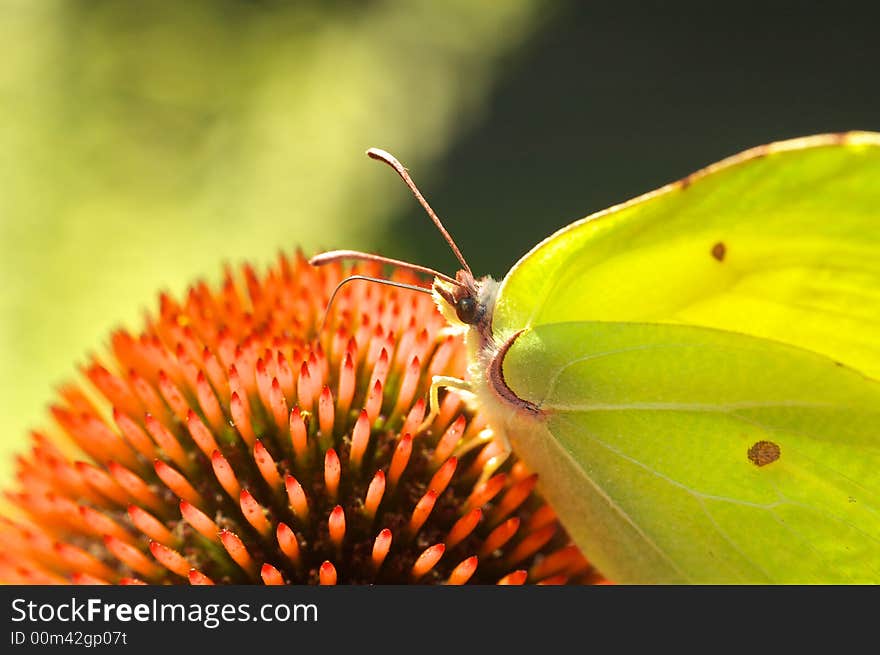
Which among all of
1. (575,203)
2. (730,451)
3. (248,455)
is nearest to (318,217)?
(575,203)

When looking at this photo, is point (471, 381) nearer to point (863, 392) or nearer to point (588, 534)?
point (588, 534)

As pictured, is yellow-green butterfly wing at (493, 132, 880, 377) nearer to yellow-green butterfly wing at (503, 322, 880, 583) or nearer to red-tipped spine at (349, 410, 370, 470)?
yellow-green butterfly wing at (503, 322, 880, 583)

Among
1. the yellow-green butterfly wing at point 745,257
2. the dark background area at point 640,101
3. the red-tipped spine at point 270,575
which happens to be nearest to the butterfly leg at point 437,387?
the yellow-green butterfly wing at point 745,257

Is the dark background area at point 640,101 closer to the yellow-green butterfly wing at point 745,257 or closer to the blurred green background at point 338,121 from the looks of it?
the blurred green background at point 338,121

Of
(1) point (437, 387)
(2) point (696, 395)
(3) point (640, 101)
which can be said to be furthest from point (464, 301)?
(3) point (640, 101)

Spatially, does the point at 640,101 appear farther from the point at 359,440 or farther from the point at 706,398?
the point at 359,440

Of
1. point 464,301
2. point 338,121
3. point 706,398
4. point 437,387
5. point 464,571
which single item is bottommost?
point 464,571
